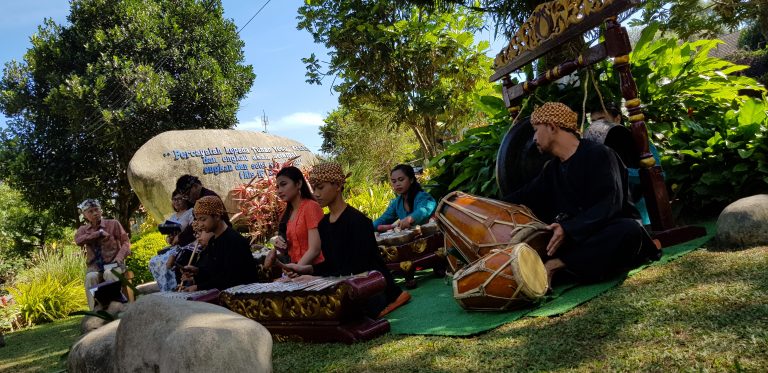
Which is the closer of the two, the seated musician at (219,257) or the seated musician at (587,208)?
the seated musician at (587,208)

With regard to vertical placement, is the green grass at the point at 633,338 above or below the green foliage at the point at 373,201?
below

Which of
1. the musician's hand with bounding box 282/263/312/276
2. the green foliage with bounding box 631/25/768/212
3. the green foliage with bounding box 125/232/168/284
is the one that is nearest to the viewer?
the musician's hand with bounding box 282/263/312/276

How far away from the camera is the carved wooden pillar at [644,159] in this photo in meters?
4.95

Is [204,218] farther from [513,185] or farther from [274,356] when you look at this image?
[513,185]

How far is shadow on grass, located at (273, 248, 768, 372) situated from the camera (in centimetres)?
254

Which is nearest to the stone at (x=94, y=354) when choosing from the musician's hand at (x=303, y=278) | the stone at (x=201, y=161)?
the musician's hand at (x=303, y=278)

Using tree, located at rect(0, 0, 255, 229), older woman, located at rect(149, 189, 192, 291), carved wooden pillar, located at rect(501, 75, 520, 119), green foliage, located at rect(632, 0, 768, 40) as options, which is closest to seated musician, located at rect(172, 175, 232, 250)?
older woman, located at rect(149, 189, 192, 291)

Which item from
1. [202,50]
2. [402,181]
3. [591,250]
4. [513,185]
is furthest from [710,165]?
[202,50]

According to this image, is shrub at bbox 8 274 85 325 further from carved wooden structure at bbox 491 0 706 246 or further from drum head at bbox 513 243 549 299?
carved wooden structure at bbox 491 0 706 246

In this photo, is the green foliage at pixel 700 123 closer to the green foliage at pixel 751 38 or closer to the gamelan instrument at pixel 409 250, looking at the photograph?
the gamelan instrument at pixel 409 250

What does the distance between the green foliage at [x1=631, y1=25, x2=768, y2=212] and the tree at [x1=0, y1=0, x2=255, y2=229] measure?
48.4 ft

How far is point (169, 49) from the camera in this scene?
1864 centimetres

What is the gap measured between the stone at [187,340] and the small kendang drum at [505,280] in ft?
5.05

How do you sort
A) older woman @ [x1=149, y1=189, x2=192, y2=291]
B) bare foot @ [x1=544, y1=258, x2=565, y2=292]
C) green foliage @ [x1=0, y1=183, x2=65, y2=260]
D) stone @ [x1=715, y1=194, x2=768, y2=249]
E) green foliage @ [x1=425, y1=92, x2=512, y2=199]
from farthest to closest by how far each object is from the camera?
green foliage @ [x1=0, y1=183, x2=65, y2=260], green foliage @ [x1=425, y1=92, x2=512, y2=199], older woman @ [x1=149, y1=189, x2=192, y2=291], stone @ [x1=715, y1=194, x2=768, y2=249], bare foot @ [x1=544, y1=258, x2=565, y2=292]
